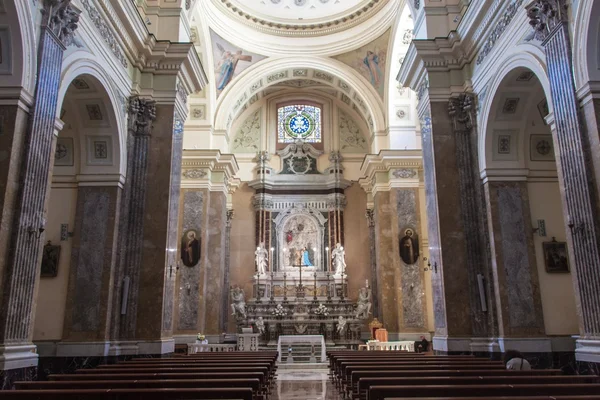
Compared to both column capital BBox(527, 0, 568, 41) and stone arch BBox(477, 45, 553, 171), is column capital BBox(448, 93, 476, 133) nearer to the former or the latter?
stone arch BBox(477, 45, 553, 171)

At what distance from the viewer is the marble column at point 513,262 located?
9.20 m

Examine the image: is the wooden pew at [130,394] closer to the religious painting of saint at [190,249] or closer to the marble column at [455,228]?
the marble column at [455,228]

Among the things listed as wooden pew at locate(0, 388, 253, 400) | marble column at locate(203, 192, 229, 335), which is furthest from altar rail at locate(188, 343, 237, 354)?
wooden pew at locate(0, 388, 253, 400)

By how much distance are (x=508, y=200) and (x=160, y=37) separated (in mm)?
8052

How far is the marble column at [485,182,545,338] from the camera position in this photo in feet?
30.2

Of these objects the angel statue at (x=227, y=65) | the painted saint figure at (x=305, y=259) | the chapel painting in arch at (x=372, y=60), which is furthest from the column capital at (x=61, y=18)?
the painted saint figure at (x=305, y=259)

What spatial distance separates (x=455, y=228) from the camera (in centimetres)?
1034

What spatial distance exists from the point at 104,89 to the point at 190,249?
7.72 m

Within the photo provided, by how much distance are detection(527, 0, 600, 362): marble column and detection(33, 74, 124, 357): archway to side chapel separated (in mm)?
7365

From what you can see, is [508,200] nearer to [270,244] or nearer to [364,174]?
[364,174]

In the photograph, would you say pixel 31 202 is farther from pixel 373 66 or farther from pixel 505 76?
pixel 373 66

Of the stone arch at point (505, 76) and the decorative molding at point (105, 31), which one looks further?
the decorative molding at point (105, 31)

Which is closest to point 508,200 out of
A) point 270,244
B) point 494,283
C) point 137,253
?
point 494,283

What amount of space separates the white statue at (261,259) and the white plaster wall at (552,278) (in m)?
11.6
